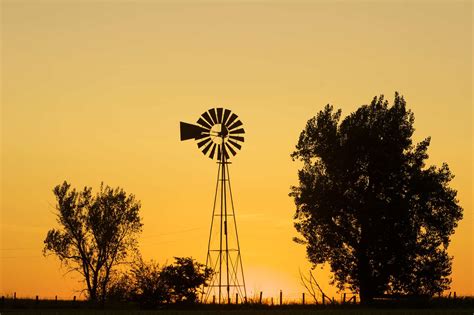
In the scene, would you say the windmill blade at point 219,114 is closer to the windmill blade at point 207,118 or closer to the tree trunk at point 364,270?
the windmill blade at point 207,118

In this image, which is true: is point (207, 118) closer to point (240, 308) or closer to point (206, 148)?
point (206, 148)

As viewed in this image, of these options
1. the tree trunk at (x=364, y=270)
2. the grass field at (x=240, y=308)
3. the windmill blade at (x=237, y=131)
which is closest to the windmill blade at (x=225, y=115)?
the windmill blade at (x=237, y=131)

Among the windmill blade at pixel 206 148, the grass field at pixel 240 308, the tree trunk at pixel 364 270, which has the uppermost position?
the windmill blade at pixel 206 148

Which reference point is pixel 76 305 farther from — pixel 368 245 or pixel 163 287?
pixel 368 245

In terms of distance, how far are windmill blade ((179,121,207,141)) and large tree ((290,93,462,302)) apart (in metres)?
9.14

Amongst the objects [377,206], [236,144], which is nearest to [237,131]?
[236,144]

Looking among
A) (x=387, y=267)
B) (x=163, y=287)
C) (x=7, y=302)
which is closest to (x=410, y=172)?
(x=387, y=267)

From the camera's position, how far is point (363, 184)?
7825cm

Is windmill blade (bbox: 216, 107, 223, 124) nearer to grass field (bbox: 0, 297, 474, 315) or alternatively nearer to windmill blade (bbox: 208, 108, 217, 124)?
windmill blade (bbox: 208, 108, 217, 124)

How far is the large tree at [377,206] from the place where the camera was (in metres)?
77.0

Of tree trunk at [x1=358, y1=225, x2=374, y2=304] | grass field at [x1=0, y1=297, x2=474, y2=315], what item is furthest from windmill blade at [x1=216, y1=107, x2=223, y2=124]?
grass field at [x1=0, y1=297, x2=474, y2=315]

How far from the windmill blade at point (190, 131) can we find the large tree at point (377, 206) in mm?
9138

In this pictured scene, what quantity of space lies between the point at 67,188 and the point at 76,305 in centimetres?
2128

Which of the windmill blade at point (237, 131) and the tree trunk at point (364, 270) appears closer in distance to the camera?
the tree trunk at point (364, 270)
